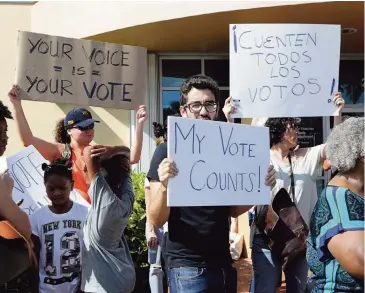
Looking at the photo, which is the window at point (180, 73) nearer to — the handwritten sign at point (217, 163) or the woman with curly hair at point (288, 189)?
the woman with curly hair at point (288, 189)

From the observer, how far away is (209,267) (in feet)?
10.0

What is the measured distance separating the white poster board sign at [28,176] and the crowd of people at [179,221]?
0.63 ft

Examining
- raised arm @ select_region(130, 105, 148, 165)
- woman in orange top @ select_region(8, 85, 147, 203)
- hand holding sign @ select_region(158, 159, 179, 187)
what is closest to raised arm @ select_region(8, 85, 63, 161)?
woman in orange top @ select_region(8, 85, 147, 203)

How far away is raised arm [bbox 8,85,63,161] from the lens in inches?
155

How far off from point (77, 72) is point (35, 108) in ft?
16.4

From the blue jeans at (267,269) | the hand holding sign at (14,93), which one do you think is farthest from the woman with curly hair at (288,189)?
the hand holding sign at (14,93)

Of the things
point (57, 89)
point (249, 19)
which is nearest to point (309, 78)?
point (57, 89)

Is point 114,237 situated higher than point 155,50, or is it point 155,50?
point 155,50

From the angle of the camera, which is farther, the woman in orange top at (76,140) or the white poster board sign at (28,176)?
the woman in orange top at (76,140)

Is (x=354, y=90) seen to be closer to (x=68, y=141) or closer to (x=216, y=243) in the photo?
(x=68, y=141)

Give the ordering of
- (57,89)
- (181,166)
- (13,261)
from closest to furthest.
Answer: (13,261), (181,166), (57,89)

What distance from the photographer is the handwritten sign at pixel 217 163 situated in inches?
116

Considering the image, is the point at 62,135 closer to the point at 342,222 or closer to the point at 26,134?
the point at 26,134

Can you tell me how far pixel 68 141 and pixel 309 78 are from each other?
183 cm
